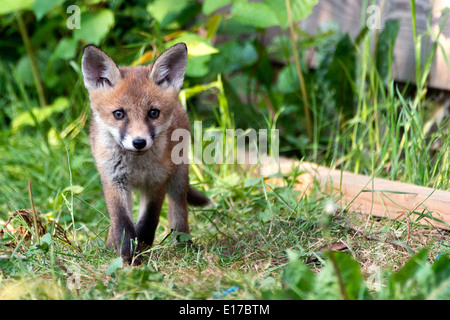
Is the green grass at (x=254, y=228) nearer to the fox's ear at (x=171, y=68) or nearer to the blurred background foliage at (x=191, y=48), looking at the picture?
the blurred background foliage at (x=191, y=48)

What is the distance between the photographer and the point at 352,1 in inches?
184

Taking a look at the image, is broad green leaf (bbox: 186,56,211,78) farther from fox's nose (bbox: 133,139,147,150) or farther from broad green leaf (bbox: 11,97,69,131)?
broad green leaf (bbox: 11,97,69,131)

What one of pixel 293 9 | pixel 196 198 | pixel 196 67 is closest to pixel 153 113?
pixel 196 198

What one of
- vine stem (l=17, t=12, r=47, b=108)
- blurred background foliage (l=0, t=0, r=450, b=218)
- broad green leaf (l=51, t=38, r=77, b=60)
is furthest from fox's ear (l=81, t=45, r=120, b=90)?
vine stem (l=17, t=12, r=47, b=108)

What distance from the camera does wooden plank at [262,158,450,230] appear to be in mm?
2938

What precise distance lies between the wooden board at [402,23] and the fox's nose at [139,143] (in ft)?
6.90

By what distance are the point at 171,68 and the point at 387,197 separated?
1470 mm

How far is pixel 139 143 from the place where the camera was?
2.67 meters

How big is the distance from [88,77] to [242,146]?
181 centimetres

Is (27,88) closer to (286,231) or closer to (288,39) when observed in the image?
(288,39)

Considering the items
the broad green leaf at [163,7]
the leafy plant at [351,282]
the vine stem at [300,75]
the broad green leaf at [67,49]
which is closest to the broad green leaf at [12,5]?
the broad green leaf at [67,49]

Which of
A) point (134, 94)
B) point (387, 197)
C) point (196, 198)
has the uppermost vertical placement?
point (134, 94)

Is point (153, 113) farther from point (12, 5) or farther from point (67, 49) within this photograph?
point (12, 5)
